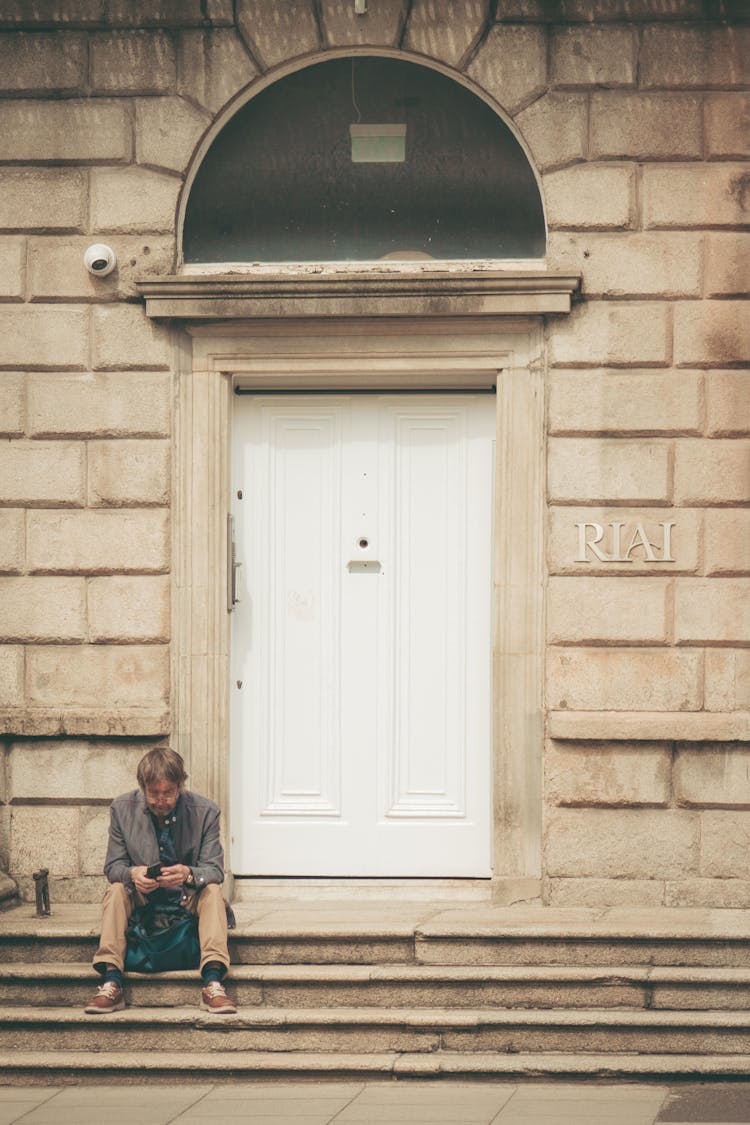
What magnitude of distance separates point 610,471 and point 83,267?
3072mm

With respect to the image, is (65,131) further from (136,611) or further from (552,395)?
(552,395)

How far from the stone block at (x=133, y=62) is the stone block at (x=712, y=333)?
3077 mm

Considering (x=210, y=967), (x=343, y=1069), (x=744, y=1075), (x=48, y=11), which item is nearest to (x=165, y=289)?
(x=48, y=11)

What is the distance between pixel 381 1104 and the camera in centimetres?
723

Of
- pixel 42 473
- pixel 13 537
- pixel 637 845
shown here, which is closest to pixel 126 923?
pixel 13 537

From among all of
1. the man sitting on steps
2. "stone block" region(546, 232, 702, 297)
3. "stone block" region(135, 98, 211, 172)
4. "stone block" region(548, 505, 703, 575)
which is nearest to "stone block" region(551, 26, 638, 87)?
"stone block" region(546, 232, 702, 297)

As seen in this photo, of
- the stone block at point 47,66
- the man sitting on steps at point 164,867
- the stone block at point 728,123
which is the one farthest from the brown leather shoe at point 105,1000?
the stone block at point 728,123

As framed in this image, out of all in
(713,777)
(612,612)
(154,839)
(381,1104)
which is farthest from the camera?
(612,612)

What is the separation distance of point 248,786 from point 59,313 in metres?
2.81

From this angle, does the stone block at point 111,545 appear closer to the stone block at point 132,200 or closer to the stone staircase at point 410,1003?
the stone block at point 132,200

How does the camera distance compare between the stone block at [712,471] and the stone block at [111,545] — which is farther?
the stone block at [111,545]

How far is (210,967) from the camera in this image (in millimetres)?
7965

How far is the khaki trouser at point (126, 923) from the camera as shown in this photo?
7992mm

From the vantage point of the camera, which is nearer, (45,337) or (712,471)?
(712,471)
